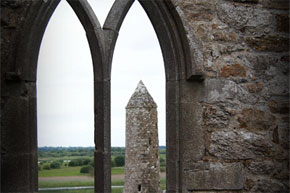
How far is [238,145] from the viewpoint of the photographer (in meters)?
3.10

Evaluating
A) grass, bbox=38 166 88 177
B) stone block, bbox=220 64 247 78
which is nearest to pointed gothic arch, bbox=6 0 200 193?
stone block, bbox=220 64 247 78

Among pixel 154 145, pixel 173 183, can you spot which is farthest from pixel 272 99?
pixel 154 145

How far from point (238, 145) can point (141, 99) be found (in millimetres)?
10201

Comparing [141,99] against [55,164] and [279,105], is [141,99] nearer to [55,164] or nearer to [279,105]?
[279,105]

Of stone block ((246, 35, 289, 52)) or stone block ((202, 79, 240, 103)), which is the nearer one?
stone block ((202, 79, 240, 103))

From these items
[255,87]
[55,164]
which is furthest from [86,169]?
[255,87]

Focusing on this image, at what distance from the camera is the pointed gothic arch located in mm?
2750

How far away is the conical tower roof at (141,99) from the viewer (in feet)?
42.9

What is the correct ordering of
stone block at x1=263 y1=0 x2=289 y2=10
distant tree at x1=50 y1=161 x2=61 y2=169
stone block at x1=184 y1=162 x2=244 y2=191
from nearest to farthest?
stone block at x1=184 y1=162 x2=244 y2=191 < stone block at x1=263 y1=0 x2=289 y2=10 < distant tree at x1=50 y1=161 x2=61 y2=169

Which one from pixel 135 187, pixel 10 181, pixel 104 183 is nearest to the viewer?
pixel 10 181

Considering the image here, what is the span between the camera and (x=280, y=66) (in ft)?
10.6

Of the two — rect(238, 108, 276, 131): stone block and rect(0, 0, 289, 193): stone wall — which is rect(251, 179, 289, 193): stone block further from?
rect(238, 108, 276, 131): stone block

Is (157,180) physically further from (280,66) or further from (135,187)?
(280,66)

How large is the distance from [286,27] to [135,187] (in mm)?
10641
